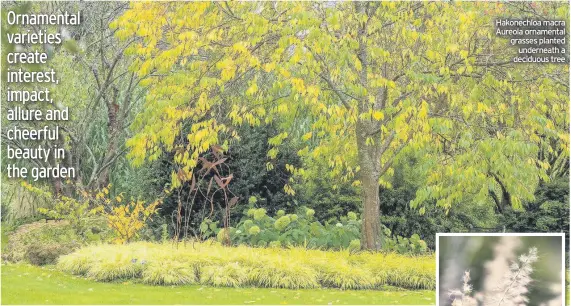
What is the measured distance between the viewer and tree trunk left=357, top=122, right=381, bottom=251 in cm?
1216

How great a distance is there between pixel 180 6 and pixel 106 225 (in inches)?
189

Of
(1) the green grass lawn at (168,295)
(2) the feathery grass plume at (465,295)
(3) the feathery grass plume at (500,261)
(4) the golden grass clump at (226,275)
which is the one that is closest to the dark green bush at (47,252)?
(1) the green grass lawn at (168,295)

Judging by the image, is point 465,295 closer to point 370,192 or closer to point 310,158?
point 370,192

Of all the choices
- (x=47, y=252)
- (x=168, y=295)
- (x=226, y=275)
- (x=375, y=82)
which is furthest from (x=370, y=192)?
(x=47, y=252)

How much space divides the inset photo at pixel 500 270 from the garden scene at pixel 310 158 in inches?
28.3

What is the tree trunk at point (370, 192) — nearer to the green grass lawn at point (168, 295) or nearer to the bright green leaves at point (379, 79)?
the bright green leaves at point (379, 79)

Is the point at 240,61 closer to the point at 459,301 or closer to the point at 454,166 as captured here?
the point at 454,166

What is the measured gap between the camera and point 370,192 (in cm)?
1216

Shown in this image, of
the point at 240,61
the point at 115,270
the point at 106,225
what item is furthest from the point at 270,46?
the point at 106,225

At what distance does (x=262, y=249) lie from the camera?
38.7 feet

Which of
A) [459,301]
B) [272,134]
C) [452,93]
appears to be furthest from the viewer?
[272,134]

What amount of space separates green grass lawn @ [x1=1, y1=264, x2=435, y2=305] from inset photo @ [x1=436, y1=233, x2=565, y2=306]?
2.31ft

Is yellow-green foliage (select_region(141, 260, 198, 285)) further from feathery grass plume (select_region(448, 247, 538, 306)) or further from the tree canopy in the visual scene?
feathery grass plume (select_region(448, 247, 538, 306))

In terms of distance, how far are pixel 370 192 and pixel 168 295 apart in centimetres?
368
